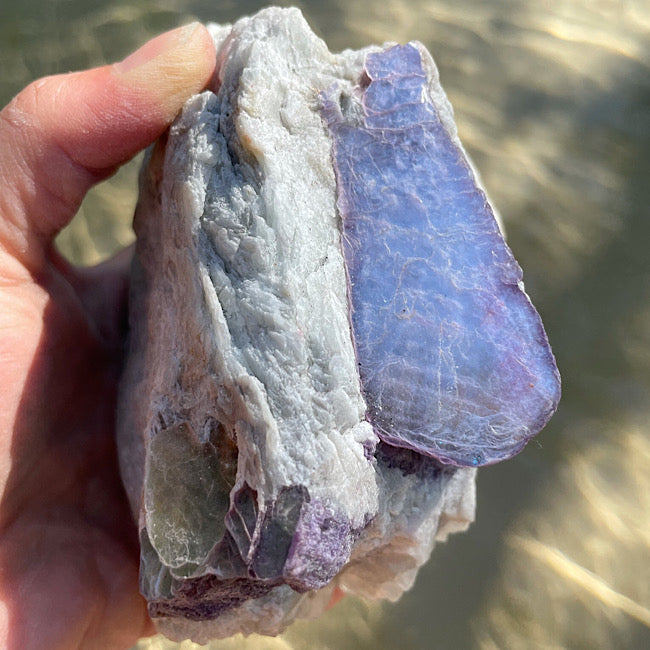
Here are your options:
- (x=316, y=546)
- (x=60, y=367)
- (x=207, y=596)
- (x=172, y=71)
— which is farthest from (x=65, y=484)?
(x=172, y=71)

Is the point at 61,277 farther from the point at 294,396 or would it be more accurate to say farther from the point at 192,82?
the point at 294,396

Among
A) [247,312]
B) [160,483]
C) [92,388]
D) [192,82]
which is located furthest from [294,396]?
[92,388]

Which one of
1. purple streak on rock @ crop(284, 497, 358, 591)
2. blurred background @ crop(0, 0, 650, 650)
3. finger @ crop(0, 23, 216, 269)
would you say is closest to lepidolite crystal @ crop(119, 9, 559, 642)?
purple streak on rock @ crop(284, 497, 358, 591)

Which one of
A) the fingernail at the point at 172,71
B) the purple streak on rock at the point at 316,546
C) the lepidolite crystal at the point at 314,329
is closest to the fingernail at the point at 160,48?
the fingernail at the point at 172,71

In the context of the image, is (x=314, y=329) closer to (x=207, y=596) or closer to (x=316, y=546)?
(x=316, y=546)

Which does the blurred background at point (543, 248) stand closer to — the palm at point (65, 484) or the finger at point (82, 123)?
the palm at point (65, 484)

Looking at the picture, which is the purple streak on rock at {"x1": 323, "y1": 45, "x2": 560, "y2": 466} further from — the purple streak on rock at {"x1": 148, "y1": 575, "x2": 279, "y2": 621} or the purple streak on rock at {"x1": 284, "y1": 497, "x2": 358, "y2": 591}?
the purple streak on rock at {"x1": 148, "y1": 575, "x2": 279, "y2": 621}
